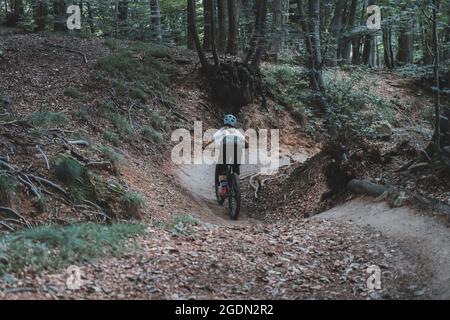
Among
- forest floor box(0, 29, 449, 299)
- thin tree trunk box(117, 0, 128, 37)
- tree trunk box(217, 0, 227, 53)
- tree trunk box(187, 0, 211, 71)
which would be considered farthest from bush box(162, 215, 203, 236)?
thin tree trunk box(117, 0, 128, 37)

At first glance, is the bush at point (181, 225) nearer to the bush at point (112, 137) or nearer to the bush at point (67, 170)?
the bush at point (67, 170)

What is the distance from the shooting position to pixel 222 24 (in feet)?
64.3

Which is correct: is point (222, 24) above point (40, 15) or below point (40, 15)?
below

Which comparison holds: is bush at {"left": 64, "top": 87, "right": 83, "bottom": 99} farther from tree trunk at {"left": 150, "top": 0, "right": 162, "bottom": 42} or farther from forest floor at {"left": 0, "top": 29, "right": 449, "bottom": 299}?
tree trunk at {"left": 150, "top": 0, "right": 162, "bottom": 42}

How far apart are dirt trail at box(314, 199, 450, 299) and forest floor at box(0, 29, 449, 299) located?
1.4 inches

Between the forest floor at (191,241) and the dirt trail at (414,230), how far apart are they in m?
0.03

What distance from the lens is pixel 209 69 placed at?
17.7 m

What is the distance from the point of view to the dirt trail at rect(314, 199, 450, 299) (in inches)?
231

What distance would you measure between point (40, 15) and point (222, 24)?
804 cm

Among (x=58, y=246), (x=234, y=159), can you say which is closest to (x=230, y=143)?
(x=234, y=159)

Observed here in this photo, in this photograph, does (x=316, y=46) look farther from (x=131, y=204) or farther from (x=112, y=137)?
(x=131, y=204)

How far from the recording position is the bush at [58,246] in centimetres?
529
